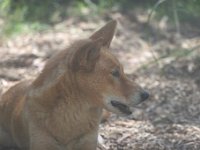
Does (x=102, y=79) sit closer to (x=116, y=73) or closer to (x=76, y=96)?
(x=116, y=73)

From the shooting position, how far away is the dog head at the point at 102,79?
191 inches

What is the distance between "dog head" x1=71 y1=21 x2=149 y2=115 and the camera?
16.0 feet

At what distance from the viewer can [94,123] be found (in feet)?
17.0

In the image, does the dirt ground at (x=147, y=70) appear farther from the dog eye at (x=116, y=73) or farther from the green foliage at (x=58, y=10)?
the dog eye at (x=116, y=73)

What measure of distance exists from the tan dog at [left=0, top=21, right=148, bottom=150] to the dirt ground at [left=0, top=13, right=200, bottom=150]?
0.91 m

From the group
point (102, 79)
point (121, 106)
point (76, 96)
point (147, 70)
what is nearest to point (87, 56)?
point (102, 79)

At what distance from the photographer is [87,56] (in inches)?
191

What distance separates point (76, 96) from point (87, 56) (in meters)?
0.36

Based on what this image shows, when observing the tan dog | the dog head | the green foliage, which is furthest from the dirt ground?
the dog head

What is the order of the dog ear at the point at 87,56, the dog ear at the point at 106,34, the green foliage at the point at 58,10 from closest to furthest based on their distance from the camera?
the dog ear at the point at 87,56 < the dog ear at the point at 106,34 < the green foliage at the point at 58,10

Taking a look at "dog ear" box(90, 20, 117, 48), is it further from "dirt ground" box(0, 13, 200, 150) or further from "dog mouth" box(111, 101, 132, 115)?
"dirt ground" box(0, 13, 200, 150)

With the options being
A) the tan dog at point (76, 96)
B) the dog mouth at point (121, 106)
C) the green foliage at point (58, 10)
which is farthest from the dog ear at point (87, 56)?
the green foliage at point (58, 10)

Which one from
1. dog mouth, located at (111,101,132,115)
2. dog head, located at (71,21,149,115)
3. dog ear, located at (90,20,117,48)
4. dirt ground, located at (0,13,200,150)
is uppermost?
dog ear, located at (90,20,117,48)

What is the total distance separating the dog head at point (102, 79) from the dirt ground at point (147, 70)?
3.37 ft
